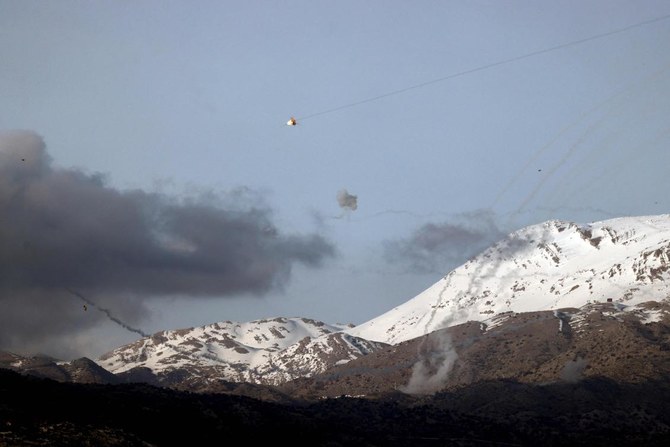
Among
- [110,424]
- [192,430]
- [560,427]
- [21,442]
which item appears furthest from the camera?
[560,427]

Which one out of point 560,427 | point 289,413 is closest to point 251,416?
point 289,413

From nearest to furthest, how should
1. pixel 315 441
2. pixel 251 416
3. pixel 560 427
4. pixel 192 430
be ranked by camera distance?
pixel 192 430 < pixel 315 441 < pixel 251 416 < pixel 560 427

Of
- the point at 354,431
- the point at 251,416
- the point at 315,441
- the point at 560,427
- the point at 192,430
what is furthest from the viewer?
the point at 560,427

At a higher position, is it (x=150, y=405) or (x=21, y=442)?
(x=150, y=405)

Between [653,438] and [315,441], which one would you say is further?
[653,438]

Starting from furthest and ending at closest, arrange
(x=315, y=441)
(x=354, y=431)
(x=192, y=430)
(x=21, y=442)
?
(x=354, y=431) → (x=315, y=441) → (x=192, y=430) → (x=21, y=442)

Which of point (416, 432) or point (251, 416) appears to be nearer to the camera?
point (251, 416)

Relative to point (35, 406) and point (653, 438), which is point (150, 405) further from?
point (653, 438)

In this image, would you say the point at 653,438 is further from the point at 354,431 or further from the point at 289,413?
the point at 289,413

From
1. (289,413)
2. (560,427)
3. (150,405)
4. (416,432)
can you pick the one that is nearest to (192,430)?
(150,405)
